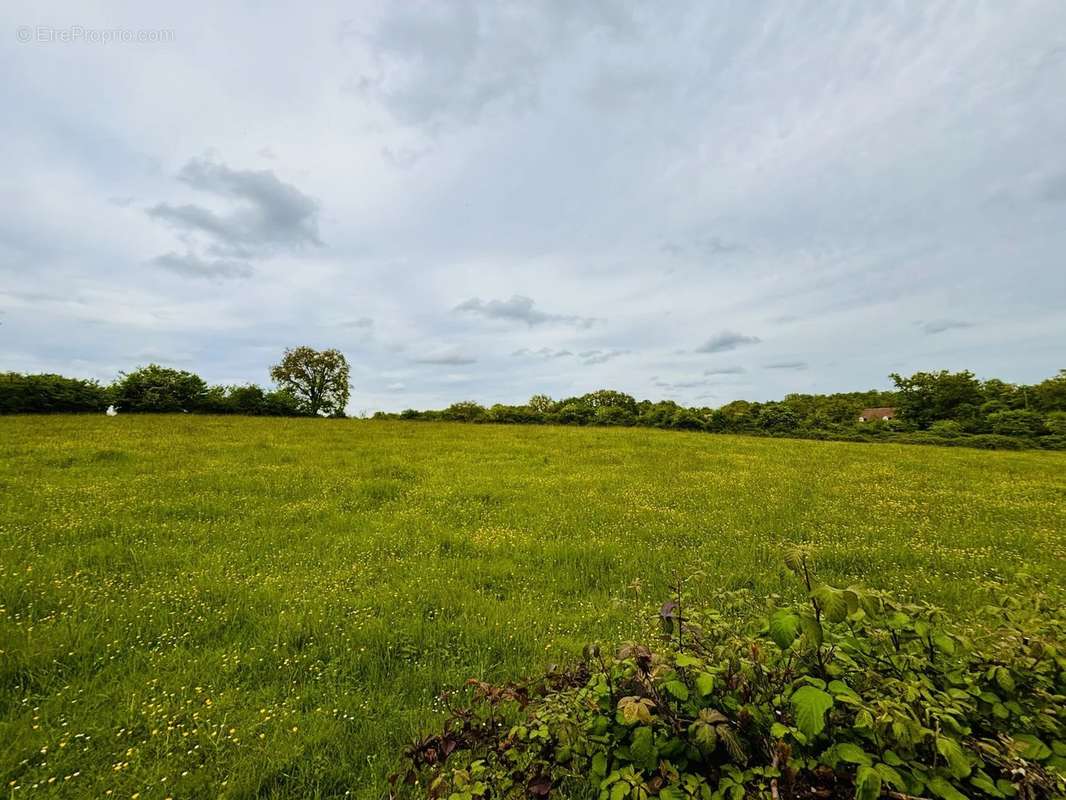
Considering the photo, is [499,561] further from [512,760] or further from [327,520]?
[512,760]

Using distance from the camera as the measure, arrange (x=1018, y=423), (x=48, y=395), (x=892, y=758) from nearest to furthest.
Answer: (x=892, y=758), (x=48, y=395), (x=1018, y=423)

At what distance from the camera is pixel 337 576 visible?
7457 mm

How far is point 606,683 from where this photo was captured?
2828 millimetres

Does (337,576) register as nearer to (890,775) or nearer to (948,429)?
(890,775)

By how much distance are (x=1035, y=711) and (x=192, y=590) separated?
8.86 meters

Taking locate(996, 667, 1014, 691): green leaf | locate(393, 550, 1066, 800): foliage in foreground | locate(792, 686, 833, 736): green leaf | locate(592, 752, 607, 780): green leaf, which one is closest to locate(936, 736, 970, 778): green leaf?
locate(393, 550, 1066, 800): foliage in foreground

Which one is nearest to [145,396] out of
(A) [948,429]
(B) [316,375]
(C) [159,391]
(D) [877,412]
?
(C) [159,391]

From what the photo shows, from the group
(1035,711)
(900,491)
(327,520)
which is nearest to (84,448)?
(327,520)

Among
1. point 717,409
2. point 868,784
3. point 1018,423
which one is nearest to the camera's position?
point 868,784

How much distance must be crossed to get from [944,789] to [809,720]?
57cm

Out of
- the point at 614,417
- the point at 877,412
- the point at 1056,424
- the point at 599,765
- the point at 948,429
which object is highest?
the point at 877,412

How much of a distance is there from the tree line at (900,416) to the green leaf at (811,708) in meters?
43.2

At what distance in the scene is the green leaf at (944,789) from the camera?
77.4 inches

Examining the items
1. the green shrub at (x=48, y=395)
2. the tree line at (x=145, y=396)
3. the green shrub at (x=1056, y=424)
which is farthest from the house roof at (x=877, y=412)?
the green shrub at (x=48, y=395)
